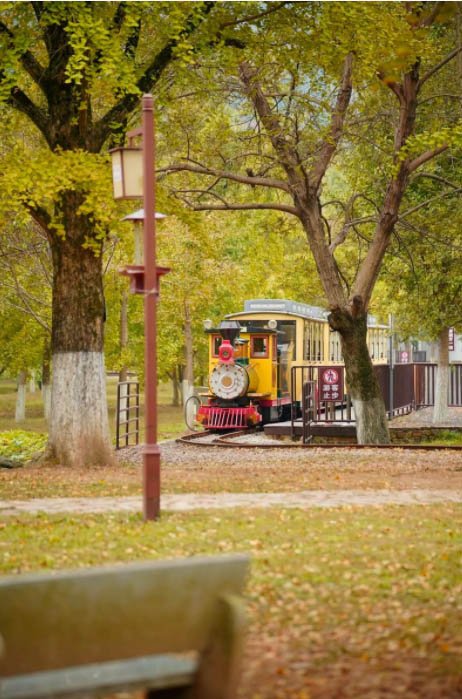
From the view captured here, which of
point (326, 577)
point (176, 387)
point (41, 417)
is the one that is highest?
point (176, 387)

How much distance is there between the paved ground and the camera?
13.0 m

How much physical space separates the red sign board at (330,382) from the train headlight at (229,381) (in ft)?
10.4

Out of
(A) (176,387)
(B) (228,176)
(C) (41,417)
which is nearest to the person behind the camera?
(B) (228,176)

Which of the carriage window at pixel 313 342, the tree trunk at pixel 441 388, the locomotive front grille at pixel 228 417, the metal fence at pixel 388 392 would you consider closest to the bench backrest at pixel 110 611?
the metal fence at pixel 388 392

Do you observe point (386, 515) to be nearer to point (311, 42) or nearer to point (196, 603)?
point (196, 603)

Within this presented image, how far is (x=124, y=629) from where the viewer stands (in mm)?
5066

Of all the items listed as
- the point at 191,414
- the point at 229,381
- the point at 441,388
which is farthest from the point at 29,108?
the point at 441,388

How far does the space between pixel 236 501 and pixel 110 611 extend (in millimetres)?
8709

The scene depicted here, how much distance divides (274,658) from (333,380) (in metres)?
21.5

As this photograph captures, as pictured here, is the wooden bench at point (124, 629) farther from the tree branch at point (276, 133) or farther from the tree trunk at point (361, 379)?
the tree trunk at point (361, 379)

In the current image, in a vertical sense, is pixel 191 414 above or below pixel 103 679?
above

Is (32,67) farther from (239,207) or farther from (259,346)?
(259,346)

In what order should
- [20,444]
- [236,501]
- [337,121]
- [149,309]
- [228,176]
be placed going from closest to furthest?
[149,309] < [236,501] < [228,176] < [337,121] < [20,444]

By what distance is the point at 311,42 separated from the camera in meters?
18.9
